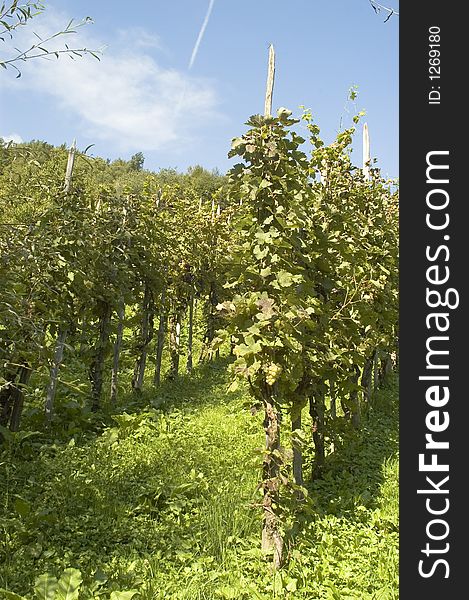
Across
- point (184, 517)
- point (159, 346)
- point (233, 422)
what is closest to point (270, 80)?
point (184, 517)

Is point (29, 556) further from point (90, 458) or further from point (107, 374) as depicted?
point (107, 374)

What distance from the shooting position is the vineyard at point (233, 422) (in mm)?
4613

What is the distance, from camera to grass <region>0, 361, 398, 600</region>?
462cm

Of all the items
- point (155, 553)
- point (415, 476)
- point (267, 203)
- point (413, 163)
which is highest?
point (267, 203)

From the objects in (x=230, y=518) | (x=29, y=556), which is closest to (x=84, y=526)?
(x=29, y=556)

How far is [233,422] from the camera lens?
10.0 m

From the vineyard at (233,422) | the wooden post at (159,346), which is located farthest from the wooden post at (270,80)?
the wooden post at (159,346)

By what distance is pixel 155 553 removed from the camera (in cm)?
516

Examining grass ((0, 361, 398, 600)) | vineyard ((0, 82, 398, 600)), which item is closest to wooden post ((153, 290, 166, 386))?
vineyard ((0, 82, 398, 600))

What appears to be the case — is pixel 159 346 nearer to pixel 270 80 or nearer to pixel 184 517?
pixel 184 517

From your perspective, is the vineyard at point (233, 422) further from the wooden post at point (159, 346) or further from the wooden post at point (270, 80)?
the wooden post at point (159, 346)

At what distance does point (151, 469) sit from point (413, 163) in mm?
5728

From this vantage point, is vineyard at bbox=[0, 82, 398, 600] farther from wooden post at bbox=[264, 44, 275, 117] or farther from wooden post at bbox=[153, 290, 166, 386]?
wooden post at bbox=[153, 290, 166, 386]

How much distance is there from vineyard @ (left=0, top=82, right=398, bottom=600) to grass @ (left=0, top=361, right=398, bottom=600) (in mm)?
22
